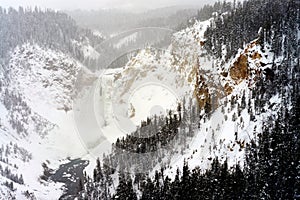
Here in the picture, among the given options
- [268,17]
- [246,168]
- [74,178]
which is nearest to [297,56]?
[268,17]

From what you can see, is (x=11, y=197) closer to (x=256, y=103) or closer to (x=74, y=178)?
(x=74, y=178)

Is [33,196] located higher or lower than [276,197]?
higher

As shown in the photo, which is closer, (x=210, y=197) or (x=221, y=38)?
(x=210, y=197)

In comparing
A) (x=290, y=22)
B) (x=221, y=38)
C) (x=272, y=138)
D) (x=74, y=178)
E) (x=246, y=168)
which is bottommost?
(x=246, y=168)

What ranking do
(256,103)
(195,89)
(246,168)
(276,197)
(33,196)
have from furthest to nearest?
(195,89), (33,196), (256,103), (246,168), (276,197)

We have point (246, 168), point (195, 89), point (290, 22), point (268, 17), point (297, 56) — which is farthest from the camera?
point (195, 89)

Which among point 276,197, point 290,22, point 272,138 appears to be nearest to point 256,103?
point 272,138

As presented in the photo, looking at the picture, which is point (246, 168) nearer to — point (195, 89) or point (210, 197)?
point (210, 197)
